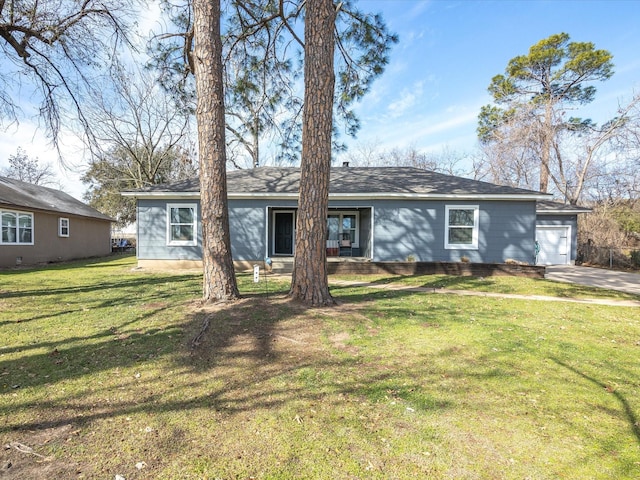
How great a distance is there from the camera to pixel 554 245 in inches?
604

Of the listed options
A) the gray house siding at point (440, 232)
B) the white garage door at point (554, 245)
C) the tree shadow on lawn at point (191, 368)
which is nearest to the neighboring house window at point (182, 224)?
the gray house siding at point (440, 232)

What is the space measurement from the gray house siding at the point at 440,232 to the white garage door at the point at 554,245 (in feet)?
17.3

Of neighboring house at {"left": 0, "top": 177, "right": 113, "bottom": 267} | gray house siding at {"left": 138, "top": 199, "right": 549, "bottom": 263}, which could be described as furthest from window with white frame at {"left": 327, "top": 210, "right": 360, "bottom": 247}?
neighboring house at {"left": 0, "top": 177, "right": 113, "bottom": 267}

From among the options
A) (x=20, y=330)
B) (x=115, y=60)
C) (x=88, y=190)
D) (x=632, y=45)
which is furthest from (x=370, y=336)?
(x=88, y=190)

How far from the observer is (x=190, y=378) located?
3.13 m

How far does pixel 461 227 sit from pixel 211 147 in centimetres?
921

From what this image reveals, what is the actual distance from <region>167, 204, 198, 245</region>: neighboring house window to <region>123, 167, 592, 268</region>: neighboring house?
3cm

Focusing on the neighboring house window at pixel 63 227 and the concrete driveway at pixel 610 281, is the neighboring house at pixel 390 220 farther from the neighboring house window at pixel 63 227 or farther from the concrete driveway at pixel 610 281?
the neighboring house window at pixel 63 227

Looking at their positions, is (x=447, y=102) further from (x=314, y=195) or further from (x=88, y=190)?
(x=88, y=190)

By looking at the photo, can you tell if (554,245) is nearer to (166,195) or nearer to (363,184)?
(363,184)

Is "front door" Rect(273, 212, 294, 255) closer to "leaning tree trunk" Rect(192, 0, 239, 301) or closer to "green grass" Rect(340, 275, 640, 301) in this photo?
"green grass" Rect(340, 275, 640, 301)

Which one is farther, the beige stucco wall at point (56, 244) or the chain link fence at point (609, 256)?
the chain link fence at point (609, 256)

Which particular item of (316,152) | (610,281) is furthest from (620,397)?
(610,281)

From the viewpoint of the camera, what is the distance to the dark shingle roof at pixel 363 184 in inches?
444
